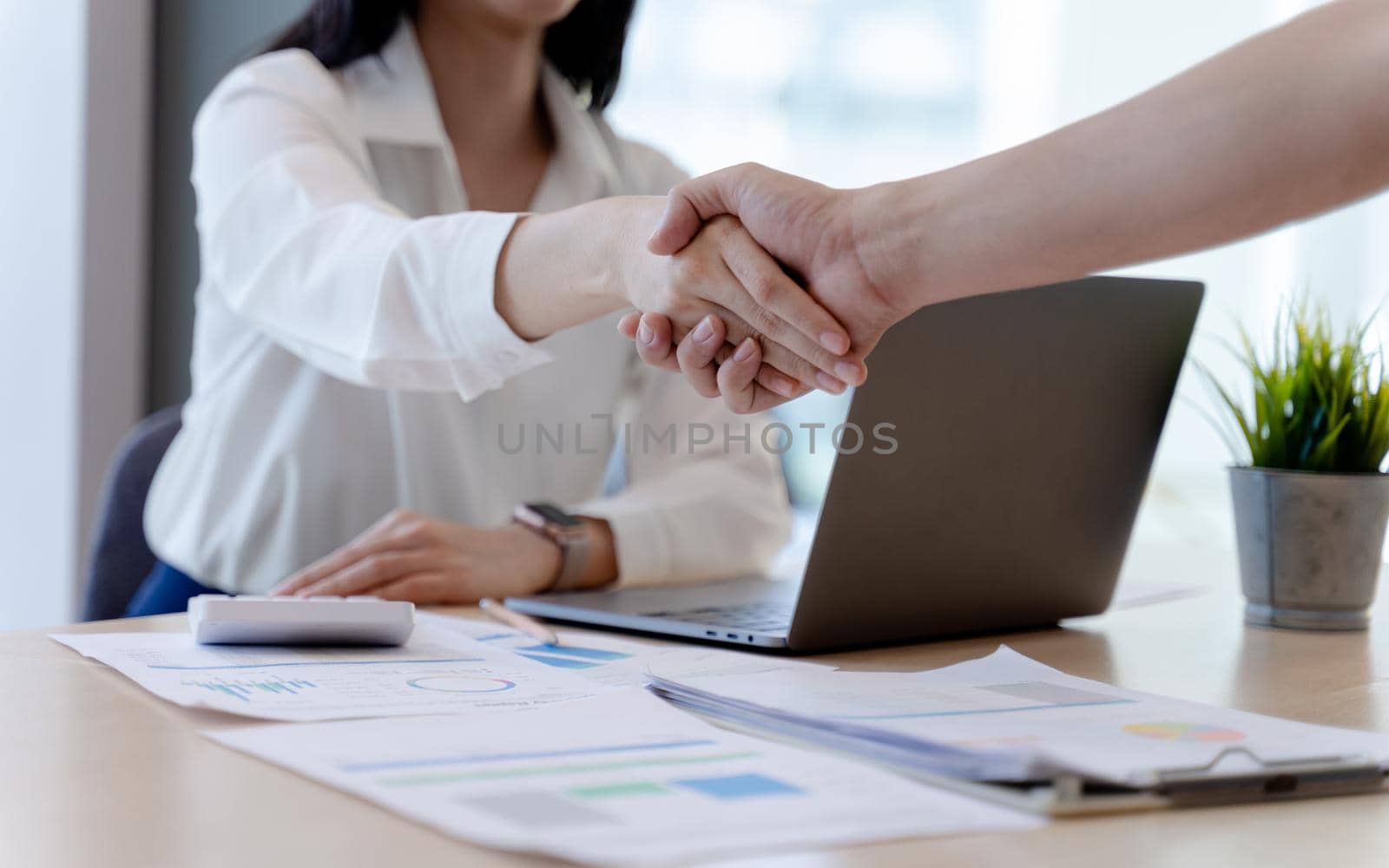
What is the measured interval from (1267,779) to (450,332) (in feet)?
2.46

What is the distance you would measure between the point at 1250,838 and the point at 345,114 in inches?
48.6

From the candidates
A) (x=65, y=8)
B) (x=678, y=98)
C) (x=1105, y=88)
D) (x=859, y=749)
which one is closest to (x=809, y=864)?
(x=859, y=749)

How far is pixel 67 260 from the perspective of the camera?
208cm

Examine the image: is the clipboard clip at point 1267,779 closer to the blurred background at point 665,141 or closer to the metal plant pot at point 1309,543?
the metal plant pot at point 1309,543

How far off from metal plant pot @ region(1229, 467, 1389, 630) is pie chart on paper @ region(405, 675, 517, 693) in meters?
0.63

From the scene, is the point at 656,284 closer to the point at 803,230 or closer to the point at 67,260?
the point at 803,230

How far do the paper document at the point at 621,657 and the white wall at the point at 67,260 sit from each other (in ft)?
4.49

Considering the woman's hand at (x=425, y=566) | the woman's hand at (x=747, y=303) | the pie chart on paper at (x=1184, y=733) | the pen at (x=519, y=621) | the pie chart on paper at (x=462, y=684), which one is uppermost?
the woman's hand at (x=747, y=303)

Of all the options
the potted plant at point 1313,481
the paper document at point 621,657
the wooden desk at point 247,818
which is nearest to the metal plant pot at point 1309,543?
the potted plant at point 1313,481

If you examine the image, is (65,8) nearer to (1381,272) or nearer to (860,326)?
(860,326)

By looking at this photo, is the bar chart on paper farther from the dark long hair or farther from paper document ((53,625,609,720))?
the dark long hair

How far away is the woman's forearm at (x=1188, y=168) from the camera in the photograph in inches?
25.2

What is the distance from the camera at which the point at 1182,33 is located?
482cm

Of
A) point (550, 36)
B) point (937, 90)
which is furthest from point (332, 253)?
point (937, 90)
